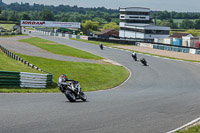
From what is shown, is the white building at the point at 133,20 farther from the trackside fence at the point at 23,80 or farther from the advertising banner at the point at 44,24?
the trackside fence at the point at 23,80

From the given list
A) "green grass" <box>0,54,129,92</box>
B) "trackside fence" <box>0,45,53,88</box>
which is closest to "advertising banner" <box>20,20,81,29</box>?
"green grass" <box>0,54,129,92</box>

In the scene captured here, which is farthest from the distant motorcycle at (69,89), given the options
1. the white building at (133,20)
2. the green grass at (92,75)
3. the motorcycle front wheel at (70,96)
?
the white building at (133,20)

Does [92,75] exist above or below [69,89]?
below

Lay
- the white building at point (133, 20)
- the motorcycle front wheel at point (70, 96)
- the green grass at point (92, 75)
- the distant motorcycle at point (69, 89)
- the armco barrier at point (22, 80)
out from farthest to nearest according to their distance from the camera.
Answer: the white building at point (133, 20) → the green grass at point (92, 75) → the armco barrier at point (22, 80) → the motorcycle front wheel at point (70, 96) → the distant motorcycle at point (69, 89)

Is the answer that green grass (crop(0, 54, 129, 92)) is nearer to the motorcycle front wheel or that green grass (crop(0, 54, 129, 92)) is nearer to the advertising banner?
the motorcycle front wheel

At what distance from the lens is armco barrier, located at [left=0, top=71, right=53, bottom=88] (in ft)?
69.8

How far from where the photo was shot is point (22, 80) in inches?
866

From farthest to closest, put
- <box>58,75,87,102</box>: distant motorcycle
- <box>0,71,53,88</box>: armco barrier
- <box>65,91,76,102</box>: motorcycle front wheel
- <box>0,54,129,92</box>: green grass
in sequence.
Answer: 1. <box>0,54,129,92</box>: green grass
2. <box>0,71,53,88</box>: armco barrier
3. <box>65,91,76,102</box>: motorcycle front wheel
4. <box>58,75,87,102</box>: distant motorcycle

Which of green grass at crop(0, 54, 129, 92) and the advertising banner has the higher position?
the advertising banner

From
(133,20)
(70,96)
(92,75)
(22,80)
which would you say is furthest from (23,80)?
(133,20)

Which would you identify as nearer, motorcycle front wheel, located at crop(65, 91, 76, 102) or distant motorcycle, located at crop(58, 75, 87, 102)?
distant motorcycle, located at crop(58, 75, 87, 102)

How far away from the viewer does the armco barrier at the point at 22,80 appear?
21281 mm

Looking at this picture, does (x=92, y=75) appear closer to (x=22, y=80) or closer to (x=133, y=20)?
(x=22, y=80)

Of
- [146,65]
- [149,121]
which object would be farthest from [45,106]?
[146,65]
